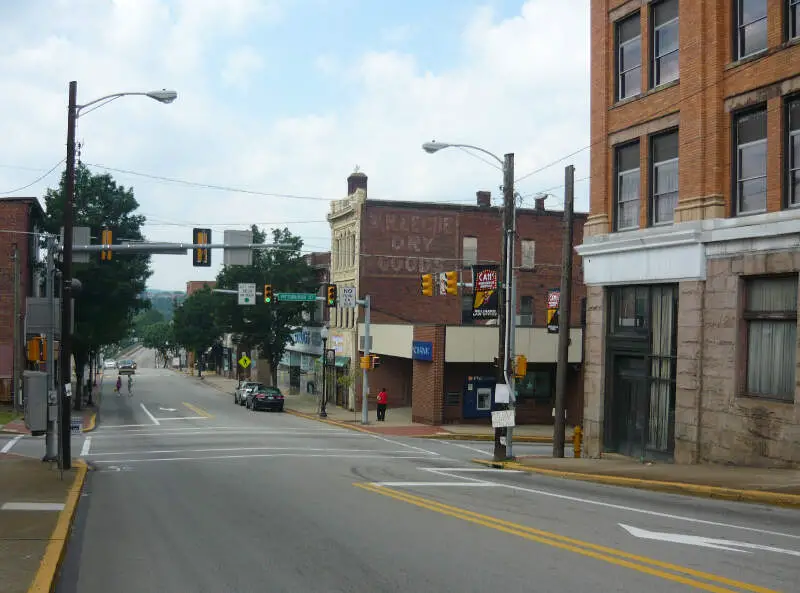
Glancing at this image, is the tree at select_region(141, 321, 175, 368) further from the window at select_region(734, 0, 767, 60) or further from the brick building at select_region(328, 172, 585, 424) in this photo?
the window at select_region(734, 0, 767, 60)

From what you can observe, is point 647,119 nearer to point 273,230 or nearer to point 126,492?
point 126,492

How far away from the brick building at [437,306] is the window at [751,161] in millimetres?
22429

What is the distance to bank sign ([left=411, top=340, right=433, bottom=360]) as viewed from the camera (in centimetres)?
4306

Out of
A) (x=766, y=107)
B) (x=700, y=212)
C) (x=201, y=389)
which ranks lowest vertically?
(x=201, y=389)

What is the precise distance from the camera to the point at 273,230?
207 ft

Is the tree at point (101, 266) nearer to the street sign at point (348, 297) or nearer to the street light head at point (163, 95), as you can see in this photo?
the street sign at point (348, 297)

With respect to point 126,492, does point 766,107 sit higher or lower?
higher

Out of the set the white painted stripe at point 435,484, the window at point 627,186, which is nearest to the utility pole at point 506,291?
the window at point 627,186

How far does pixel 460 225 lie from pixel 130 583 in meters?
47.6

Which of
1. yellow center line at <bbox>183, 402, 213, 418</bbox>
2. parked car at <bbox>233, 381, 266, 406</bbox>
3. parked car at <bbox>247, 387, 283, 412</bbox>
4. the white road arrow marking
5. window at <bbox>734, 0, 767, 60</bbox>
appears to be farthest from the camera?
parked car at <bbox>233, 381, 266, 406</bbox>

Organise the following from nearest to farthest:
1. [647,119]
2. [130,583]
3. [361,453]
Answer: [130,583] < [647,119] < [361,453]

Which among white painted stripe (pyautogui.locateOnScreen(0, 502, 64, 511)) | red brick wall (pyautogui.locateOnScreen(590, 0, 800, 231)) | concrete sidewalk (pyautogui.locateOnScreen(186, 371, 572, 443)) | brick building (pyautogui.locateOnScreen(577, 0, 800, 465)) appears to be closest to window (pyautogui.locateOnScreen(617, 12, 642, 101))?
brick building (pyautogui.locateOnScreen(577, 0, 800, 465))

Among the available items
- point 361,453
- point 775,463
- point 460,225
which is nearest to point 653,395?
point 775,463

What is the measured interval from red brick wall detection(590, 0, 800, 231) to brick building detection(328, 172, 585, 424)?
18962 mm
